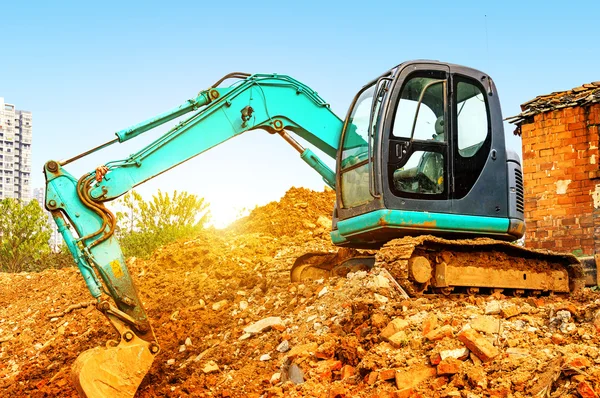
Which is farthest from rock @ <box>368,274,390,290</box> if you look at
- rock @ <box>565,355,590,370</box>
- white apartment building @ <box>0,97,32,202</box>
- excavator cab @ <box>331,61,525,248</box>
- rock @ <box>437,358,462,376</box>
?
white apartment building @ <box>0,97,32,202</box>

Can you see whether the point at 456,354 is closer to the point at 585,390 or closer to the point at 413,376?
the point at 413,376

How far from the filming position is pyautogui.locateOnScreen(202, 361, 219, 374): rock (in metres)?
7.27

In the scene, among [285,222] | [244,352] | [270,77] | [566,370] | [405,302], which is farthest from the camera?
[285,222]

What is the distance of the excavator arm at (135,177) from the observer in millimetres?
6566

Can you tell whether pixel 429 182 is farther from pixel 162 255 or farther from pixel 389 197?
pixel 162 255

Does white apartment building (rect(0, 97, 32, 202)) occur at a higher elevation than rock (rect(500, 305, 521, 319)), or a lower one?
higher

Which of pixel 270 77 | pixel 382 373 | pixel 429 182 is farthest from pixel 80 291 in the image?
pixel 382 373

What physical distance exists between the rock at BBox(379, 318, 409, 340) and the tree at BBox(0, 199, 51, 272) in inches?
768

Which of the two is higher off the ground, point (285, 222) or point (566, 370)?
point (285, 222)

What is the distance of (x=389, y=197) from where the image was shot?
741cm

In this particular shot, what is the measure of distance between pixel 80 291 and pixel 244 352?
6723 millimetres

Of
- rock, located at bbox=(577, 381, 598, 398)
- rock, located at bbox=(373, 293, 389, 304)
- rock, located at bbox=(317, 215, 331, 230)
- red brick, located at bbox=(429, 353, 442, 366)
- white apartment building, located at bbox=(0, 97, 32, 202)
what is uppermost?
white apartment building, located at bbox=(0, 97, 32, 202)

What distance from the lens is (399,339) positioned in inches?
239

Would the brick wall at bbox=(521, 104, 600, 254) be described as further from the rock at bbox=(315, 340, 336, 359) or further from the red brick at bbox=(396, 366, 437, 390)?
the red brick at bbox=(396, 366, 437, 390)
